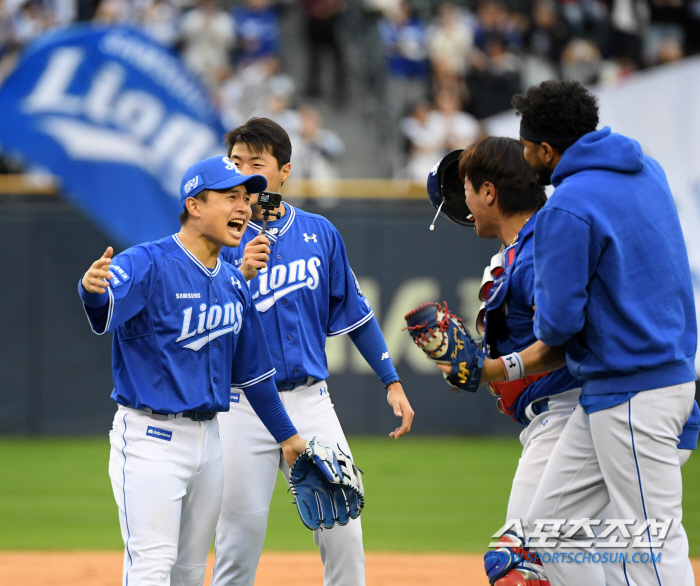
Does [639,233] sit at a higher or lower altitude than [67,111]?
higher

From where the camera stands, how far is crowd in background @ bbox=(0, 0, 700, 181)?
38.9 ft

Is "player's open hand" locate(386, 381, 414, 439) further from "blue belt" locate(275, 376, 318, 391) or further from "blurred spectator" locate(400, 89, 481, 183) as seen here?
"blurred spectator" locate(400, 89, 481, 183)

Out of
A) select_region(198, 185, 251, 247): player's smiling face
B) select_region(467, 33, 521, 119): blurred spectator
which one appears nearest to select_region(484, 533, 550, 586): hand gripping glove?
select_region(198, 185, 251, 247): player's smiling face

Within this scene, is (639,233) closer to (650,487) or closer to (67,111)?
(650,487)

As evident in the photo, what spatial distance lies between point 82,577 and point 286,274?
2598mm

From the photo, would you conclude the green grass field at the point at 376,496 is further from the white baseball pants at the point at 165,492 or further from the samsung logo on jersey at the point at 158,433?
the samsung logo on jersey at the point at 158,433

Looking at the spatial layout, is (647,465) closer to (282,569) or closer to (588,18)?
(282,569)

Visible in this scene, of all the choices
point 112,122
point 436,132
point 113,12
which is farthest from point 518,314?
point 113,12

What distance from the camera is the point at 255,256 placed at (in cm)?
363

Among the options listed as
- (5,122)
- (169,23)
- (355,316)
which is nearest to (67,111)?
(5,122)

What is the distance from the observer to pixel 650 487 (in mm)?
3006

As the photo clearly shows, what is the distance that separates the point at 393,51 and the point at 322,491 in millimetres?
10457

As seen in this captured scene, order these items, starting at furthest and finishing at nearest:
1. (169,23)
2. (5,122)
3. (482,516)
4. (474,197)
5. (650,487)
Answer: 1. (169,23)
2. (5,122)
3. (482,516)
4. (474,197)
5. (650,487)

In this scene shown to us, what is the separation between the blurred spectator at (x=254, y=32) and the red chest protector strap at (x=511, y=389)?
386 inches
